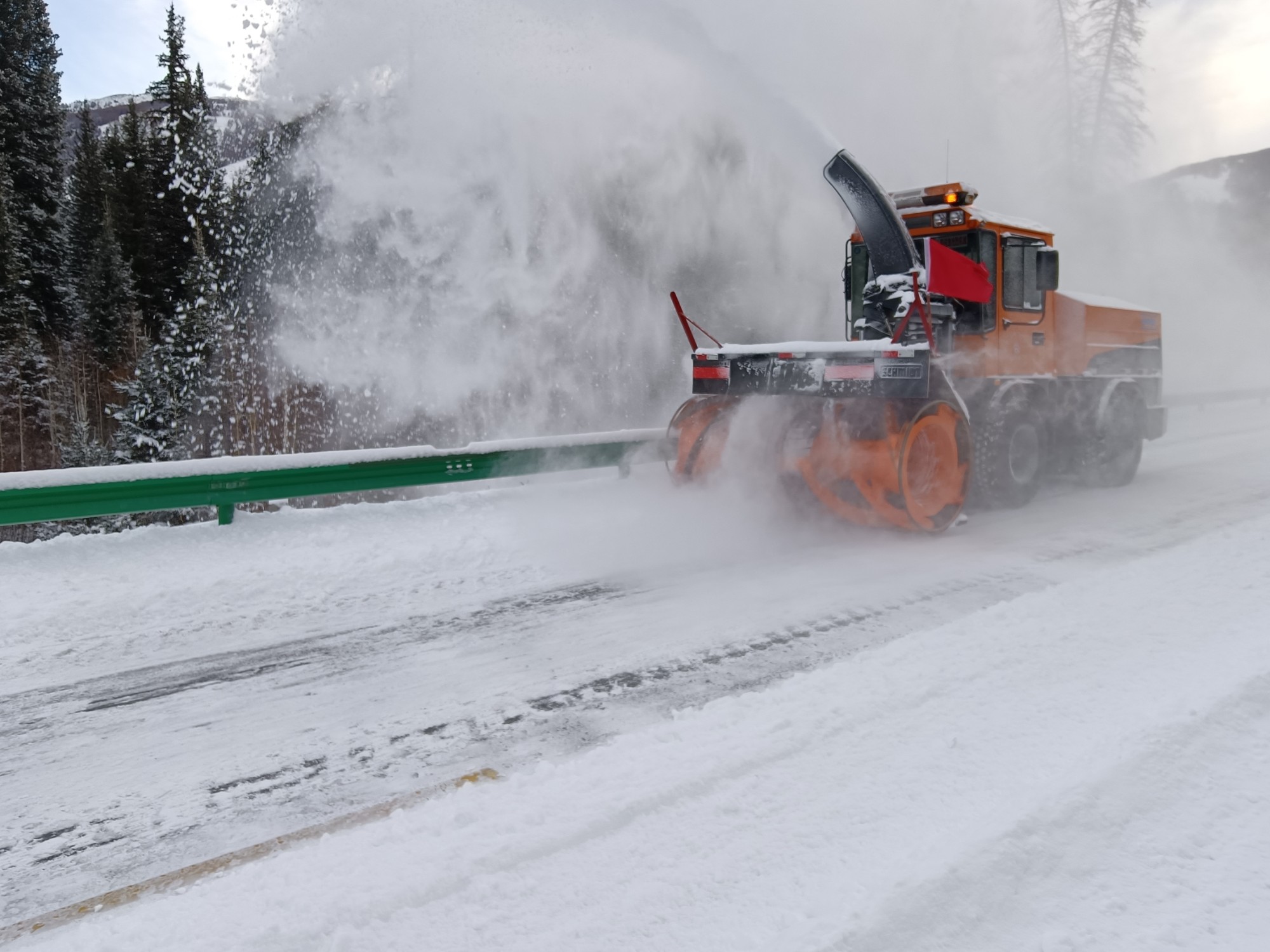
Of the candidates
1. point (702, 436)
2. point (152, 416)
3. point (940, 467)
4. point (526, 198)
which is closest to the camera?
point (940, 467)

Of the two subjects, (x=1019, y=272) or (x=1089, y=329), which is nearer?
(x=1019, y=272)

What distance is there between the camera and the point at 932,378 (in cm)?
654

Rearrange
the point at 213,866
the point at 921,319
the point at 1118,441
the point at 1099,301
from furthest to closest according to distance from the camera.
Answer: the point at 1118,441
the point at 1099,301
the point at 921,319
the point at 213,866

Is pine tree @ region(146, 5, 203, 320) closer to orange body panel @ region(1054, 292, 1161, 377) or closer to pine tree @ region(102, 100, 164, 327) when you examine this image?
pine tree @ region(102, 100, 164, 327)

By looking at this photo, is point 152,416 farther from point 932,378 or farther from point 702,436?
point 932,378

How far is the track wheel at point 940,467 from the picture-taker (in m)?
6.62

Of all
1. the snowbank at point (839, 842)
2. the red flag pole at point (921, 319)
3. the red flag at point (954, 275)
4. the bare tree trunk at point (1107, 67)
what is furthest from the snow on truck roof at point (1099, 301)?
the bare tree trunk at point (1107, 67)

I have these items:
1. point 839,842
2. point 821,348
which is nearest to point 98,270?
point 821,348

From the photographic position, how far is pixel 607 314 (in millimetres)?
12508

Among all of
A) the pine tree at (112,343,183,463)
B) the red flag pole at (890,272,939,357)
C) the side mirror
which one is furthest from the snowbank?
the pine tree at (112,343,183,463)

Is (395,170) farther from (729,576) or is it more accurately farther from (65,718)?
(65,718)

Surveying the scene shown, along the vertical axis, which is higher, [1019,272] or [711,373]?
[1019,272]

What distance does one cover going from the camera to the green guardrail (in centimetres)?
586

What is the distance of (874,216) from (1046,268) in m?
2.11
